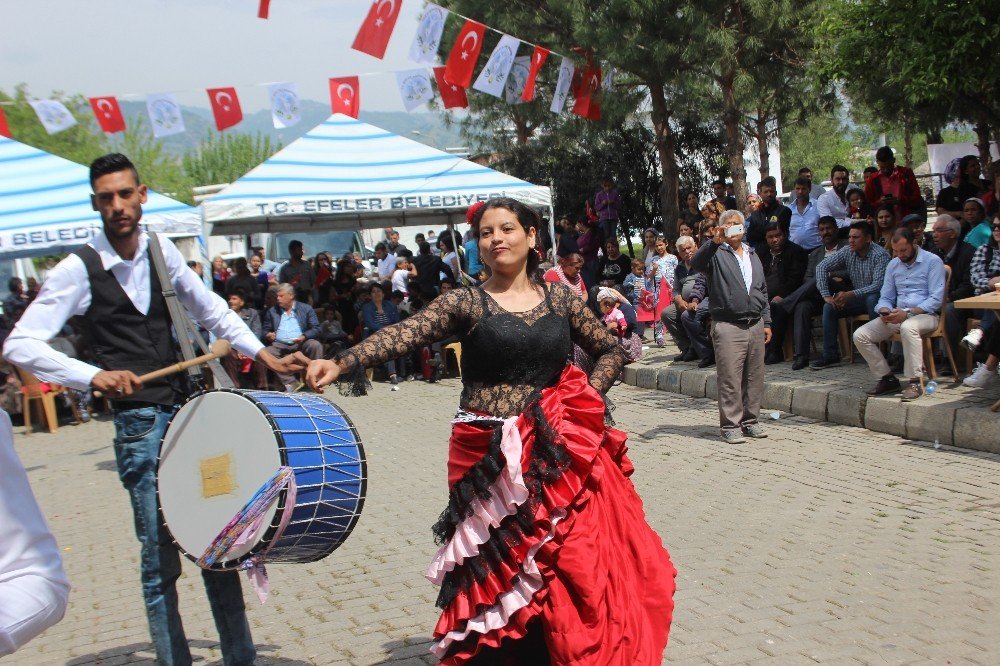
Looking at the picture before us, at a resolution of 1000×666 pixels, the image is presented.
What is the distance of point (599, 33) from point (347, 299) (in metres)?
5.92

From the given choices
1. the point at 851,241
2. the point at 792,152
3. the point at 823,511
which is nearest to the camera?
the point at 823,511

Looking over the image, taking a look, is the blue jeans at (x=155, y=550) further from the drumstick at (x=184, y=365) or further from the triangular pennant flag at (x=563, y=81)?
the triangular pennant flag at (x=563, y=81)

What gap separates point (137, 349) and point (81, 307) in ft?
0.89

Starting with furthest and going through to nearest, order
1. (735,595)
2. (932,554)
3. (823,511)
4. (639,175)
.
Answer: (639,175)
(823,511)
(932,554)
(735,595)

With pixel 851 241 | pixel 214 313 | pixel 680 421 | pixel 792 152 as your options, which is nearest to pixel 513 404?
pixel 214 313

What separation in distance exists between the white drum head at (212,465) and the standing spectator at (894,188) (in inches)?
486

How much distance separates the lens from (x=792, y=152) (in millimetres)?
56844

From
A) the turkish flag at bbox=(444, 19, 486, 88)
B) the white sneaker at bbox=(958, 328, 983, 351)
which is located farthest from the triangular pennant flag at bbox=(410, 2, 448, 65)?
the white sneaker at bbox=(958, 328, 983, 351)

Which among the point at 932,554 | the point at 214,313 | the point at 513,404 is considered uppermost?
the point at 214,313

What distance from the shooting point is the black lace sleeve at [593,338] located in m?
4.48

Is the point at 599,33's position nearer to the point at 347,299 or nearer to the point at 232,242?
the point at 347,299

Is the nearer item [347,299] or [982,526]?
[982,526]

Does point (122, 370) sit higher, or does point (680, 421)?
point (122, 370)

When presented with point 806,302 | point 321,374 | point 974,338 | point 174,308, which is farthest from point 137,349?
point 806,302
